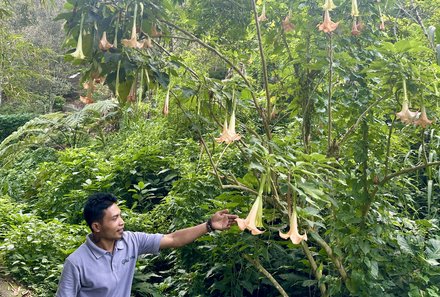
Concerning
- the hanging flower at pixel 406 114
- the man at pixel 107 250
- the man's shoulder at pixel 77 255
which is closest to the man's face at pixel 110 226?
the man at pixel 107 250

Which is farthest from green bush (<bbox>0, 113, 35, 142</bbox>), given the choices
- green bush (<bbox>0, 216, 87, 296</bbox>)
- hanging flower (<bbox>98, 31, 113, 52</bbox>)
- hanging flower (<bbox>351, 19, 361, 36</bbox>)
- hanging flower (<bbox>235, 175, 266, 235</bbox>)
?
hanging flower (<bbox>235, 175, 266, 235</bbox>)

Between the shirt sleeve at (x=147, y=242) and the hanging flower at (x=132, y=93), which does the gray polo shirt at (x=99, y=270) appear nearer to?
the shirt sleeve at (x=147, y=242)

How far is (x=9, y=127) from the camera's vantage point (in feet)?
54.9

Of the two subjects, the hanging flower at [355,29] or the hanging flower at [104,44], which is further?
the hanging flower at [355,29]

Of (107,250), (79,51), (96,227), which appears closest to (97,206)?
(96,227)

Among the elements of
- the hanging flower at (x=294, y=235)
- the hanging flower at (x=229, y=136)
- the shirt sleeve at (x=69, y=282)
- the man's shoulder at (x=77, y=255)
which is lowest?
the shirt sleeve at (x=69, y=282)

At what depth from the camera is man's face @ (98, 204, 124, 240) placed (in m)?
2.40

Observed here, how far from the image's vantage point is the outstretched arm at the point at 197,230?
2463 mm

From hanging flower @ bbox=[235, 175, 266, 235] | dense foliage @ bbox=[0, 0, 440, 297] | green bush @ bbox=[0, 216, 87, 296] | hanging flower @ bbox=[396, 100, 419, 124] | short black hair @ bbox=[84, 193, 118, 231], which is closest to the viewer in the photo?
hanging flower @ bbox=[235, 175, 266, 235]

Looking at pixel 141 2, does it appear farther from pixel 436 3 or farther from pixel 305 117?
pixel 436 3

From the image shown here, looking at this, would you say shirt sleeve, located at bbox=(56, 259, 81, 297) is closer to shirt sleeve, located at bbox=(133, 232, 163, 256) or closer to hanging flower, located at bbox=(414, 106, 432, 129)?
shirt sleeve, located at bbox=(133, 232, 163, 256)

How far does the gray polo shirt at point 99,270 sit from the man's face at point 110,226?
0.21ft

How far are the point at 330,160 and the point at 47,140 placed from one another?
21.3ft

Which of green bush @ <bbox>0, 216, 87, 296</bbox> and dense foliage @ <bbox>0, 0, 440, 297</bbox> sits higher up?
dense foliage @ <bbox>0, 0, 440, 297</bbox>
